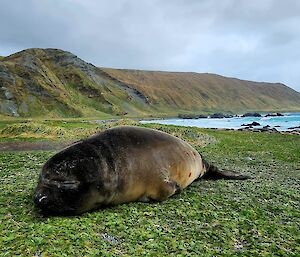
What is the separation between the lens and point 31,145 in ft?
89.2

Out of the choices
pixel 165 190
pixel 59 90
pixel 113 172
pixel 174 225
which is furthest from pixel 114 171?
pixel 59 90

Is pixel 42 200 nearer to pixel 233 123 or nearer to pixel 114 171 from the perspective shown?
pixel 114 171

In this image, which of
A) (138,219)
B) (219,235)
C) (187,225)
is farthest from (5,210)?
(219,235)

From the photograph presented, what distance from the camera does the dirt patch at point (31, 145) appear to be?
83.6 feet

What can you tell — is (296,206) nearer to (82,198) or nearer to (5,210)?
(82,198)

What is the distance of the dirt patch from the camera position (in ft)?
83.6

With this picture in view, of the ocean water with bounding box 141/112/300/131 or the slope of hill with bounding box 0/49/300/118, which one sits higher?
the slope of hill with bounding box 0/49/300/118

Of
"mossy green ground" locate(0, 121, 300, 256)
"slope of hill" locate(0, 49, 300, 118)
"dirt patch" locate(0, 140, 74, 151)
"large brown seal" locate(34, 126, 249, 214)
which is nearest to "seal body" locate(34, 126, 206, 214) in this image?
"large brown seal" locate(34, 126, 249, 214)

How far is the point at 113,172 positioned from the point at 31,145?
18.9m

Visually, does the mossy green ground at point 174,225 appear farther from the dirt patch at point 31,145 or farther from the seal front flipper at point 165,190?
the dirt patch at point 31,145

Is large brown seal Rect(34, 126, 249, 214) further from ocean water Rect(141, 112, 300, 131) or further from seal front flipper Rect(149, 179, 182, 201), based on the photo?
ocean water Rect(141, 112, 300, 131)

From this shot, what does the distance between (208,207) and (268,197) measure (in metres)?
2.74

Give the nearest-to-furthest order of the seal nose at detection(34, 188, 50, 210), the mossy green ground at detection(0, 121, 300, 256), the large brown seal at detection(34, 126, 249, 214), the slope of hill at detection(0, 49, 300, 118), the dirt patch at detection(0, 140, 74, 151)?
1. the mossy green ground at detection(0, 121, 300, 256)
2. the seal nose at detection(34, 188, 50, 210)
3. the large brown seal at detection(34, 126, 249, 214)
4. the dirt patch at detection(0, 140, 74, 151)
5. the slope of hill at detection(0, 49, 300, 118)

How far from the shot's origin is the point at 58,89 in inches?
4968
